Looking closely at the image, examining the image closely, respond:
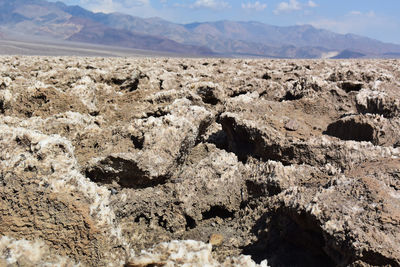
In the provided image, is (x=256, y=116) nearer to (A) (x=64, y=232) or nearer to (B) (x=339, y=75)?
(A) (x=64, y=232)

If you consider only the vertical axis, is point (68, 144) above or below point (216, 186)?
above

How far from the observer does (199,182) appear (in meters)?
2.58

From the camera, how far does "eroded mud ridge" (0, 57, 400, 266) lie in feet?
5.74

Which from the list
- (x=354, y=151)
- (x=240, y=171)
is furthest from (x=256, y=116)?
(x=354, y=151)

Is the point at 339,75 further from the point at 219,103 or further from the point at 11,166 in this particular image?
the point at 11,166

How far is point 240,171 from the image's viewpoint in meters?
2.69

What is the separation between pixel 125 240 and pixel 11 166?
804 mm

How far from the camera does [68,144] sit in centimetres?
213

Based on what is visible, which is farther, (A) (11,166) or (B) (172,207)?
(B) (172,207)

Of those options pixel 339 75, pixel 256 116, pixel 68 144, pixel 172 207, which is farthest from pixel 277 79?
pixel 68 144

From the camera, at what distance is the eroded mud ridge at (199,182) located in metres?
1.75

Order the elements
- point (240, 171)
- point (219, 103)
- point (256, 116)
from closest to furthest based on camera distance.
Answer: point (240, 171) → point (256, 116) → point (219, 103)

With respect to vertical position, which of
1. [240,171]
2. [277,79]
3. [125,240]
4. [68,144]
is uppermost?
[277,79]

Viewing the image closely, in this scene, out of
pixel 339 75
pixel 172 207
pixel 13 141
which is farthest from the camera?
pixel 339 75
